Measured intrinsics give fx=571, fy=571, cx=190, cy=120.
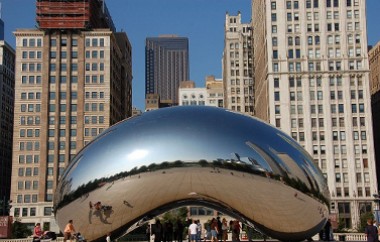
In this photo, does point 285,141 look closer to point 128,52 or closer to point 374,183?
point 374,183

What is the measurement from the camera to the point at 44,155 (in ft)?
303

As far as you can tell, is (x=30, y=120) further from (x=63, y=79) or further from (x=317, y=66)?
(x=317, y=66)

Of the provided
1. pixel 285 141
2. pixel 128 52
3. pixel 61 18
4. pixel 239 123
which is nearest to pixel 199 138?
pixel 239 123

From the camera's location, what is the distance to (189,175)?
14930 mm

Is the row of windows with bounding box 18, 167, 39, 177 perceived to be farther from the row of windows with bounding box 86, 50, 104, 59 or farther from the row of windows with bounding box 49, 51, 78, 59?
the row of windows with bounding box 86, 50, 104, 59

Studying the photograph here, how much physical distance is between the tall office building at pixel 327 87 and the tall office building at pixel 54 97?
94.7ft

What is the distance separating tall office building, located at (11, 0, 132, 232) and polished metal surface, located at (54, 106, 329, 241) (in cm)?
7651

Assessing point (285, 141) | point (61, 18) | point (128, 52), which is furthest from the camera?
point (128, 52)

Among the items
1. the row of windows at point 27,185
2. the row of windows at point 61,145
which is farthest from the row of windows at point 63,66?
the row of windows at point 27,185

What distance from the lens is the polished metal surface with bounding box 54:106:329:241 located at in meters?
15.0

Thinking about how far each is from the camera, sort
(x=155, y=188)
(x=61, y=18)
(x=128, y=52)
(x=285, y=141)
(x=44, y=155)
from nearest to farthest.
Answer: (x=155, y=188), (x=285, y=141), (x=44, y=155), (x=61, y=18), (x=128, y=52)

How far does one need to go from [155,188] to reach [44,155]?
8057 cm

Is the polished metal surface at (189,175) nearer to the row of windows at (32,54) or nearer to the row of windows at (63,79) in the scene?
the row of windows at (63,79)

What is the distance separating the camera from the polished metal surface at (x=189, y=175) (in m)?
15.0
